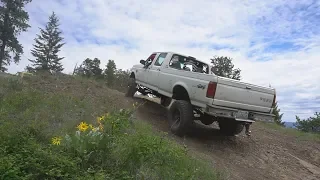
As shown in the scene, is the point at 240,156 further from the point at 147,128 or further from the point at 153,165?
the point at 153,165

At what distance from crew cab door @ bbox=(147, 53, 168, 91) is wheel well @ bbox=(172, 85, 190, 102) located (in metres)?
1.07

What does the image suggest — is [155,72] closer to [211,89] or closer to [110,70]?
[211,89]

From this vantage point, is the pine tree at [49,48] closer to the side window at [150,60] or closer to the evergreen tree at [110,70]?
the evergreen tree at [110,70]

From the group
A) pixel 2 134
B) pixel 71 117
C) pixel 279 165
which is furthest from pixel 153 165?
pixel 279 165

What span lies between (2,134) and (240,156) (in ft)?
16.2

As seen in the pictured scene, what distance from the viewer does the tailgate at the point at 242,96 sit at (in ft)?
19.8

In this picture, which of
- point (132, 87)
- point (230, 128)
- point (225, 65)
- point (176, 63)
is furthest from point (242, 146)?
point (225, 65)

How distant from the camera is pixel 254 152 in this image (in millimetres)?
7062

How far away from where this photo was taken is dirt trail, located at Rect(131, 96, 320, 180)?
19.4 ft

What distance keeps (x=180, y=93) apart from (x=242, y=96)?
5.46 ft

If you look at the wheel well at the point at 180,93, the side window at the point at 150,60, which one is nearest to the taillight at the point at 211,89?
the wheel well at the point at 180,93

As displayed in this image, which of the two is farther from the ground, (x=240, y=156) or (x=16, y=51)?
(x=16, y=51)

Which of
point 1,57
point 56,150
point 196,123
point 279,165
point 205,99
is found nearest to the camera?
point 56,150

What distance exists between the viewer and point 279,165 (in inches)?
257
